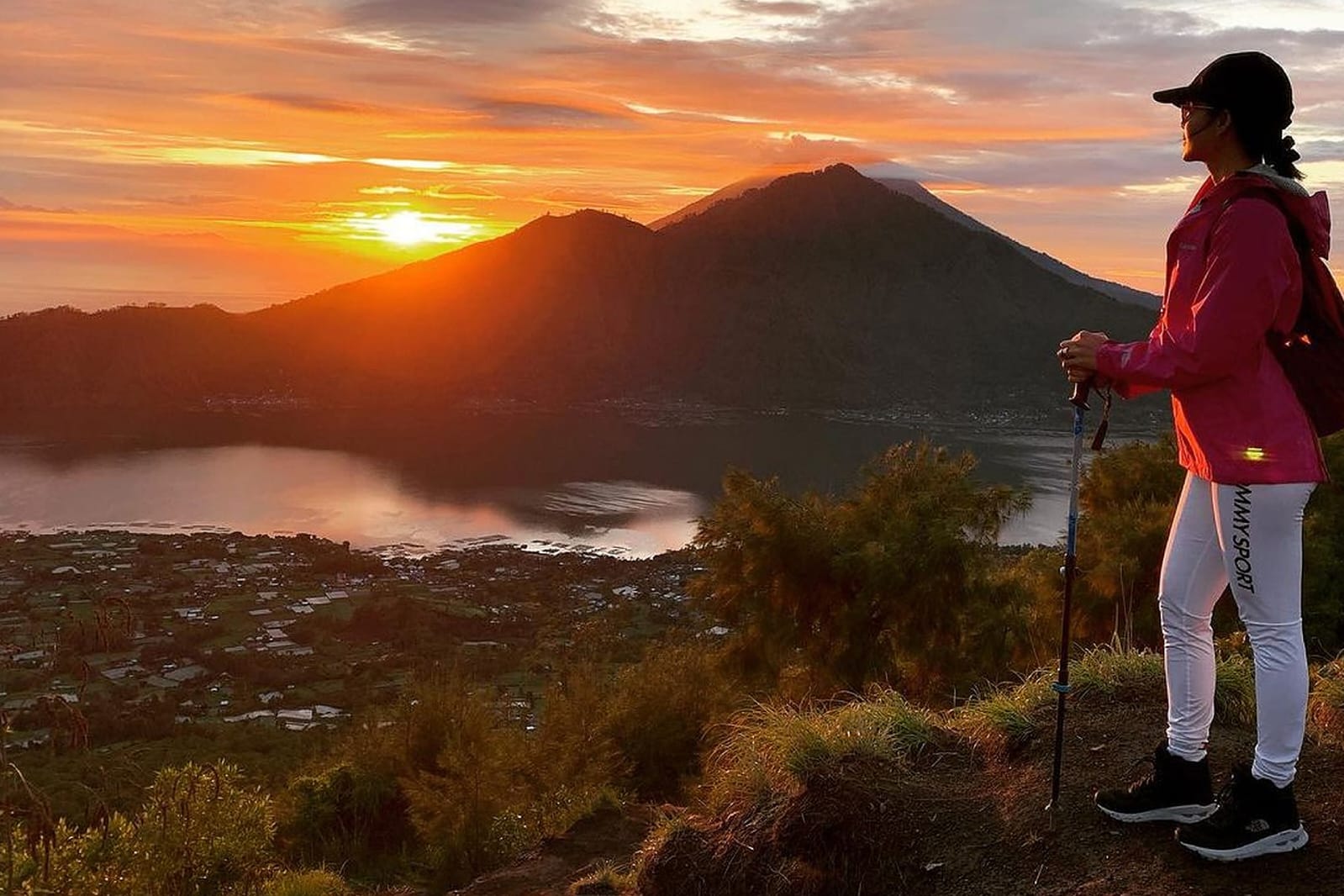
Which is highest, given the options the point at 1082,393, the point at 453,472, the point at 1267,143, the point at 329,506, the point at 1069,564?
the point at 1267,143

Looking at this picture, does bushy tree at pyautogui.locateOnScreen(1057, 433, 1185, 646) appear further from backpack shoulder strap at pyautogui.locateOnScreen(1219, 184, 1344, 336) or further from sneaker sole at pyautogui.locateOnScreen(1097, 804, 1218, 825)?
backpack shoulder strap at pyautogui.locateOnScreen(1219, 184, 1344, 336)

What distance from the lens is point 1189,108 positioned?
2.39 metres

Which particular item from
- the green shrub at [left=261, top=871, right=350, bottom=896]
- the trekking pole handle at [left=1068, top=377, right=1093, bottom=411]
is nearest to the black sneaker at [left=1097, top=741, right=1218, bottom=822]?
the trekking pole handle at [left=1068, top=377, right=1093, bottom=411]

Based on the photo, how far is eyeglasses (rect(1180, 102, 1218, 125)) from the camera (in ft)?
7.66

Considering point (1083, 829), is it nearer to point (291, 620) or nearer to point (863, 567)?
point (863, 567)

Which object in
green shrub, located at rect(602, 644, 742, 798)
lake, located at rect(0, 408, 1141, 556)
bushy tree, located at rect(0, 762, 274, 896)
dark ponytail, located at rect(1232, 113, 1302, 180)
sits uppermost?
dark ponytail, located at rect(1232, 113, 1302, 180)

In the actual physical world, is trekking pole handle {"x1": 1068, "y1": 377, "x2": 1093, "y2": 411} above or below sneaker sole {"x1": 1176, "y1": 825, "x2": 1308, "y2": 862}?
above

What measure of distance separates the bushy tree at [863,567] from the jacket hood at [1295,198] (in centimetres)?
1069

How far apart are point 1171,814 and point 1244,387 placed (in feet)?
3.79

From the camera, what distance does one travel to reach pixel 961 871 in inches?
104

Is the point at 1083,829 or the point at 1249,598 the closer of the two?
the point at 1249,598

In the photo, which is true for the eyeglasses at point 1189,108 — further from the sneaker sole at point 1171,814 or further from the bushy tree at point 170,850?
the bushy tree at point 170,850

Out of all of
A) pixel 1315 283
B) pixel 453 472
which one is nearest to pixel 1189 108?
pixel 1315 283

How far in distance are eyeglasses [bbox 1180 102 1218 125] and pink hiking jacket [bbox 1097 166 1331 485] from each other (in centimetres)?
19
